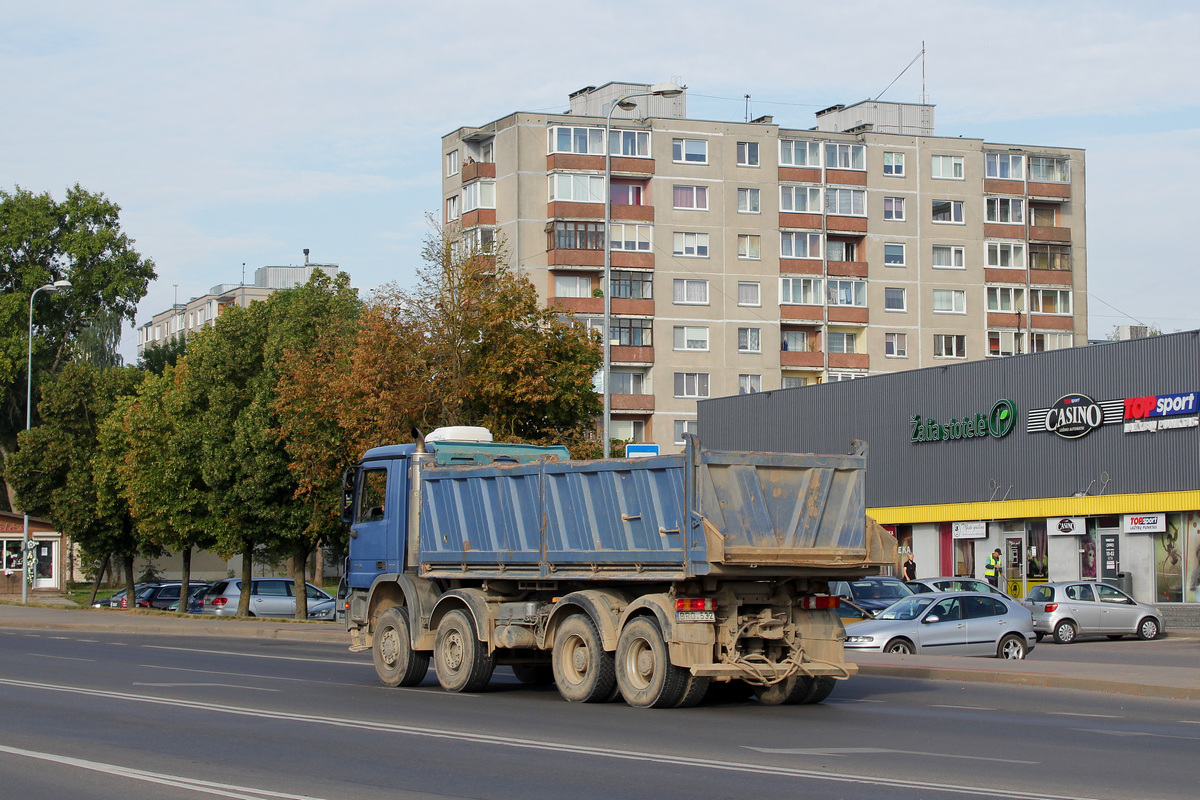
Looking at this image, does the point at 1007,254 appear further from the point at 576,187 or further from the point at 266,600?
the point at 266,600

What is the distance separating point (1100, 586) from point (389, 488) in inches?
766

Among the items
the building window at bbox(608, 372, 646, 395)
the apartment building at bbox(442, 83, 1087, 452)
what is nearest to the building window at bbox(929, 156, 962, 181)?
the apartment building at bbox(442, 83, 1087, 452)

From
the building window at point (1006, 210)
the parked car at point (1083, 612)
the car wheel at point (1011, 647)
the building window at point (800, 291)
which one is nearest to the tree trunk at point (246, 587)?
the parked car at point (1083, 612)

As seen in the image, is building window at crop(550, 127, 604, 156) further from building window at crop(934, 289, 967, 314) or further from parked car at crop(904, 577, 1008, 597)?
parked car at crop(904, 577, 1008, 597)

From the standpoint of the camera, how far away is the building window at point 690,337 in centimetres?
7588

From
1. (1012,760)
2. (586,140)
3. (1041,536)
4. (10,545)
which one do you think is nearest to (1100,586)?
(1041,536)

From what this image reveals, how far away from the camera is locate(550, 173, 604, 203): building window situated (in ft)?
240

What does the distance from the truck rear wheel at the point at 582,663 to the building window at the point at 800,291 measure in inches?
2481

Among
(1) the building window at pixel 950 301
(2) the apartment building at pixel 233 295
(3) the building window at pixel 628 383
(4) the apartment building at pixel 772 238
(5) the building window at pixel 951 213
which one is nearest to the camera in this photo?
(4) the apartment building at pixel 772 238

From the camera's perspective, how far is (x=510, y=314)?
31.0 meters

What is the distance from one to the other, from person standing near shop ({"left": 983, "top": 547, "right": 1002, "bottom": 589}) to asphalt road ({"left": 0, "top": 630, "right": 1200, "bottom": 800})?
23071 millimetres

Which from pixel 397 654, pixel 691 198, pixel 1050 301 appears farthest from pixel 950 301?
pixel 397 654

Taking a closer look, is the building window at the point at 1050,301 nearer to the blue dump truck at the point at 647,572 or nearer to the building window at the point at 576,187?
the building window at the point at 576,187

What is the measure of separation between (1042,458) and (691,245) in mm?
36125
